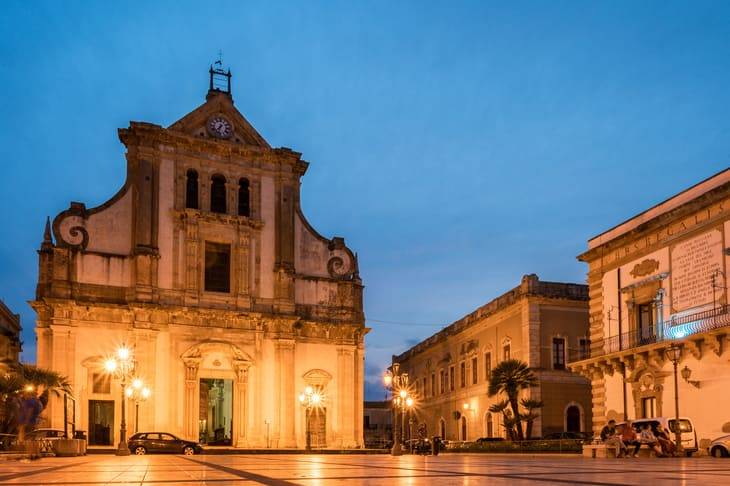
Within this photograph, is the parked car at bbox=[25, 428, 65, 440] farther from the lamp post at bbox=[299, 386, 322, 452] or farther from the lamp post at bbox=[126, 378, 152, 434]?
the lamp post at bbox=[299, 386, 322, 452]

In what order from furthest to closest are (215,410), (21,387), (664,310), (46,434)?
(215,410) → (21,387) → (46,434) → (664,310)

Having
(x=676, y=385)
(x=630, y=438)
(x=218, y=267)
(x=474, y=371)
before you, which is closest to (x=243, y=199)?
(x=218, y=267)

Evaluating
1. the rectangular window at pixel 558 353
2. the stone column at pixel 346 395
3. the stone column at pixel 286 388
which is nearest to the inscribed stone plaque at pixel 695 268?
the rectangular window at pixel 558 353

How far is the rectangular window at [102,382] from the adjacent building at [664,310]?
1967 cm

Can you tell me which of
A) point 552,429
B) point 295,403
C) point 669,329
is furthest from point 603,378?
point 295,403

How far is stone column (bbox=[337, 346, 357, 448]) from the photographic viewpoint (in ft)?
131

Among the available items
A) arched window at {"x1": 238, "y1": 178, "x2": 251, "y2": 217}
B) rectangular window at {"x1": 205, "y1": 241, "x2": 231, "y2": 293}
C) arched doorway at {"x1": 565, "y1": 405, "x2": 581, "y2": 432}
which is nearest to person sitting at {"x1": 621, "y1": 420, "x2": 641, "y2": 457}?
arched doorway at {"x1": 565, "y1": 405, "x2": 581, "y2": 432}

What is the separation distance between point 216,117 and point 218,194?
3.86 meters

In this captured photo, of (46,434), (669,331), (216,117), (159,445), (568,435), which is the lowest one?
(568,435)

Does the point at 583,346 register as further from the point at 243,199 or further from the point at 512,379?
the point at 243,199

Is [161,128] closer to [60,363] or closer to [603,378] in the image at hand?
[60,363]

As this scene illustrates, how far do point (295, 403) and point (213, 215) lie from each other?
968 centimetres

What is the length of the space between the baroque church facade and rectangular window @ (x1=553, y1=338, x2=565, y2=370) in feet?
30.9

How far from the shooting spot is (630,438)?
22.8 m
